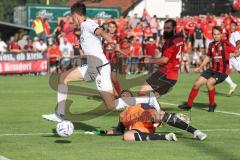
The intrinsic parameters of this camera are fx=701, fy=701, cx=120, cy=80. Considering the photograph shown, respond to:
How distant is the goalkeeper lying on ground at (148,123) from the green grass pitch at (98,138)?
0.18 m

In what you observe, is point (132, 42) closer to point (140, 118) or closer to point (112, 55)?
point (112, 55)

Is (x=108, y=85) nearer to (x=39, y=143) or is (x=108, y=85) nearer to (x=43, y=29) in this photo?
(x=39, y=143)

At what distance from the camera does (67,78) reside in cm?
1338

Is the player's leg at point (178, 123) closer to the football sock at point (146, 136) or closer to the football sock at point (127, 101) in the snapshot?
the football sock at point (146, 136)

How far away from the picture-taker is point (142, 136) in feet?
37.2

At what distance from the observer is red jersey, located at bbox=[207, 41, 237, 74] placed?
55.8 ft

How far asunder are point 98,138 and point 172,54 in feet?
10.2

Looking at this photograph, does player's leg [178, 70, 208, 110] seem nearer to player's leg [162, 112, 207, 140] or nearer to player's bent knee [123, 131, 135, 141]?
player's leg [162, 112, 207, 140]

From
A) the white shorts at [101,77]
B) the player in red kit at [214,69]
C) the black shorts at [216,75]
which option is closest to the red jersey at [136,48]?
the player in red kit at [214,69]

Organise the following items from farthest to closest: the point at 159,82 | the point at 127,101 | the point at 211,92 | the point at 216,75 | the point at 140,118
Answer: the point at 216,75
the point at 211,92
the point at 159,82
the point at 127,101
the point at 140,118

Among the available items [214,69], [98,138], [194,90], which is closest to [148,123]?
[98,138]

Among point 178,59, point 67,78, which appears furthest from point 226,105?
point 67,78

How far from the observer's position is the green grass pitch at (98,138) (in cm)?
1005

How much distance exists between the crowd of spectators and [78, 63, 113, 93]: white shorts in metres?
17.0
